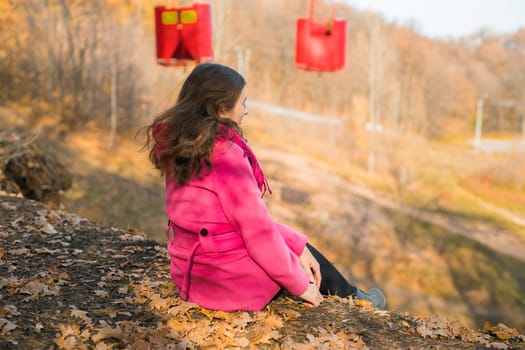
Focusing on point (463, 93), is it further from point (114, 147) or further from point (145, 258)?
point (145, 258)

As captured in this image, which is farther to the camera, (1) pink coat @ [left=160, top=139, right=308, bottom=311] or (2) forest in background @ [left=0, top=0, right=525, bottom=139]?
(2) forest in background @ [left=0, top=0, right=525, bottom=139]

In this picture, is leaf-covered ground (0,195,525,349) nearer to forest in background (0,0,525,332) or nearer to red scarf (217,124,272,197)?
red scarf (217,124,272,197)

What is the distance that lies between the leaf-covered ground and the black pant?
0.19 ft

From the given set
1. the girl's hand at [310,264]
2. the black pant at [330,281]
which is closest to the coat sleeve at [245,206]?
the girl's hand at [310,264]

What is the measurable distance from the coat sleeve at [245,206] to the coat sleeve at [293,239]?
10.3 inches

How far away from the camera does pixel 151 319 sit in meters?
2.88

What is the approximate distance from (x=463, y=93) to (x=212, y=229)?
4403 cm

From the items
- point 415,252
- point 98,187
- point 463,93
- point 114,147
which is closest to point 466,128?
point 463,93

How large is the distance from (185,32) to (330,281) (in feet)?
17.3

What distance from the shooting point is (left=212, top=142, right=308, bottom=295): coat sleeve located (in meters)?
2.49

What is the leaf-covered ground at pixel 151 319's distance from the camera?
2.64 meters

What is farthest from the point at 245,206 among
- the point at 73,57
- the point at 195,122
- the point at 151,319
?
the point at 73,57

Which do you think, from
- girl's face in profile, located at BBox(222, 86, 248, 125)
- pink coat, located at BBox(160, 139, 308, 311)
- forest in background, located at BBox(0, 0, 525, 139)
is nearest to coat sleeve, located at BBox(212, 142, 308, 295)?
pink coat, located at BBox(160, 139, 308, 311)

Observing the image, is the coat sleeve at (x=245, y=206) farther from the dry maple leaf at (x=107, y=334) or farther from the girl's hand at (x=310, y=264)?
the dry maple leaf at (x=107, y=334)
